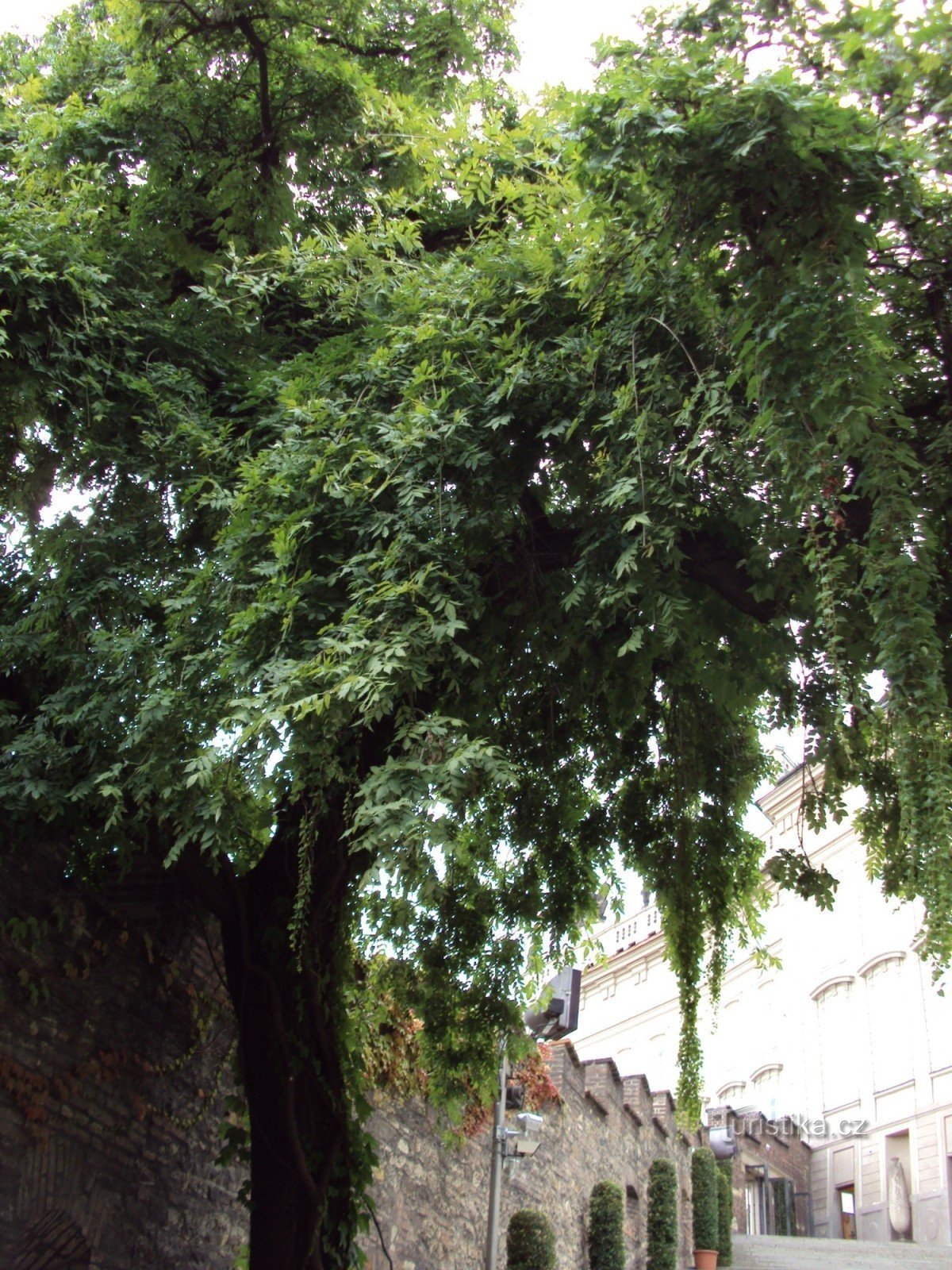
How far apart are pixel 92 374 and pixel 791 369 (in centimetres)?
387

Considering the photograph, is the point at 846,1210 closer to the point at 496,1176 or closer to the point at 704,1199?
the point at 704,1199

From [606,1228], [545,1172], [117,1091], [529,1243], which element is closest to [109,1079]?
[117,1091]

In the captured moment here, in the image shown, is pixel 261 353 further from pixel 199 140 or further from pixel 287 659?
pixel 287 659

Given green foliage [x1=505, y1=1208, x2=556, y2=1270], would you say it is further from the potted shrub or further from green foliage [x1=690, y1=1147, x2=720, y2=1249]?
green foliage [x1=690, y1=1147, x2=720, y2=1249]

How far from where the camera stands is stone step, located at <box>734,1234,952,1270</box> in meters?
15.5

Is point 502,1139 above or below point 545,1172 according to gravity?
above

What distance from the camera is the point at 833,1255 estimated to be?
16.4 m

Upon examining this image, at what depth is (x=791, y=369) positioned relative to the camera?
450 cm

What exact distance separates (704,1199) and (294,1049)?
11.2m

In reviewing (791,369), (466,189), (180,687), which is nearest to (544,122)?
(466,189)

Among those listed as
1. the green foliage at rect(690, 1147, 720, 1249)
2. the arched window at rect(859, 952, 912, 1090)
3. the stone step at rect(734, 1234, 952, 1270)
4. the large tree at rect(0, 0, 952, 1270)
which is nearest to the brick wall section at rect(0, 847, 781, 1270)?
the large tree at rect(0, 0, 952, 1270)

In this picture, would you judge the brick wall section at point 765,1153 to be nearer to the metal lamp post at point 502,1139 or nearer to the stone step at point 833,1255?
the stone step at point 833,1255

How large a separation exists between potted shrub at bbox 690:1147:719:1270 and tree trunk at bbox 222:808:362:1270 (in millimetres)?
10274

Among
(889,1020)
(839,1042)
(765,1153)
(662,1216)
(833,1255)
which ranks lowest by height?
(833,1255)
